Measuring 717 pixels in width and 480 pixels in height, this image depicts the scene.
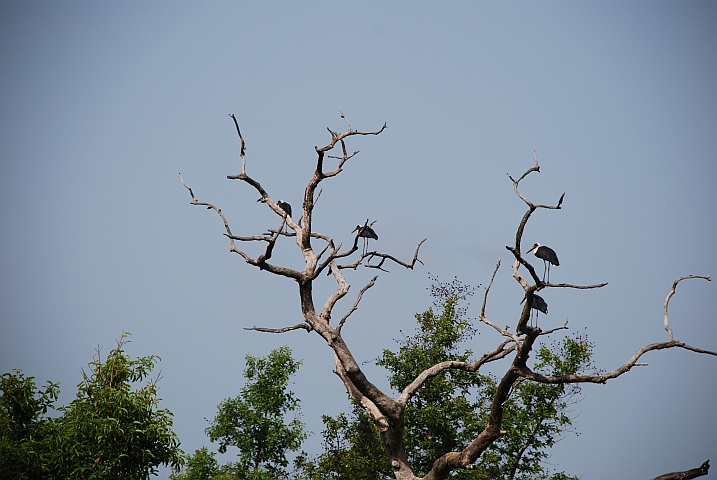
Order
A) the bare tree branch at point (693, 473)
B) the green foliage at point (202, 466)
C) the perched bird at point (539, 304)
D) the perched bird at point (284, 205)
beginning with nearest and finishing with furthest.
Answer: the bare tree branch at point (693, 473) → the perched bird at point (539, 304) → the perched bird at point (284, 205) → the green foliage at point (202, 466)

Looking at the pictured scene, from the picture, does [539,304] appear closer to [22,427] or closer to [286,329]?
[286,329]

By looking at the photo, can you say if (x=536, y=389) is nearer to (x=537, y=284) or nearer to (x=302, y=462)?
(x=302, y=462)

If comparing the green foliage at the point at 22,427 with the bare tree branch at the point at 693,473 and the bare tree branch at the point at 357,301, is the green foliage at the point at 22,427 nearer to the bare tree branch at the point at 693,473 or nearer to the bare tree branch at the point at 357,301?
the bare tree branch at the point at 357,301

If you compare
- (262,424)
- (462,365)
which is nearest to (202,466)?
(262,424)

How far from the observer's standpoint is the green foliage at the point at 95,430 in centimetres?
891

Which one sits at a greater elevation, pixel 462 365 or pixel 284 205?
pixel 284 205

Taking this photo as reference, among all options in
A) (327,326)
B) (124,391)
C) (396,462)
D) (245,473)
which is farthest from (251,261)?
(245,473)

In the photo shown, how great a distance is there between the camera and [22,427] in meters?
9.56

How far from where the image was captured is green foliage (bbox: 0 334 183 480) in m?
8.91

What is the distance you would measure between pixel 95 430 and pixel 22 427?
122 centimetres

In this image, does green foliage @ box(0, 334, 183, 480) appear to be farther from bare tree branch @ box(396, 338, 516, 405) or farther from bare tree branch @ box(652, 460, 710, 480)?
bare tree branch @ box(652, 460, 710, 480)

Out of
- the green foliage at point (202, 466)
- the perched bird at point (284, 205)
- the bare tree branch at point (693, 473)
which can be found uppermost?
the perched bird at point (284, 205)

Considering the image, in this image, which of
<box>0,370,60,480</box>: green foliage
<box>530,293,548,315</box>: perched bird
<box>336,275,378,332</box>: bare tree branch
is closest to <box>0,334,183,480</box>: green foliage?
<box>0,370,60,480</box>: green foliage

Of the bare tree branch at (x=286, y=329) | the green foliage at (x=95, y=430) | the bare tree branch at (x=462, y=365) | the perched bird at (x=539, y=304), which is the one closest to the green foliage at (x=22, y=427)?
the green foliage at (x=95, y=430)
